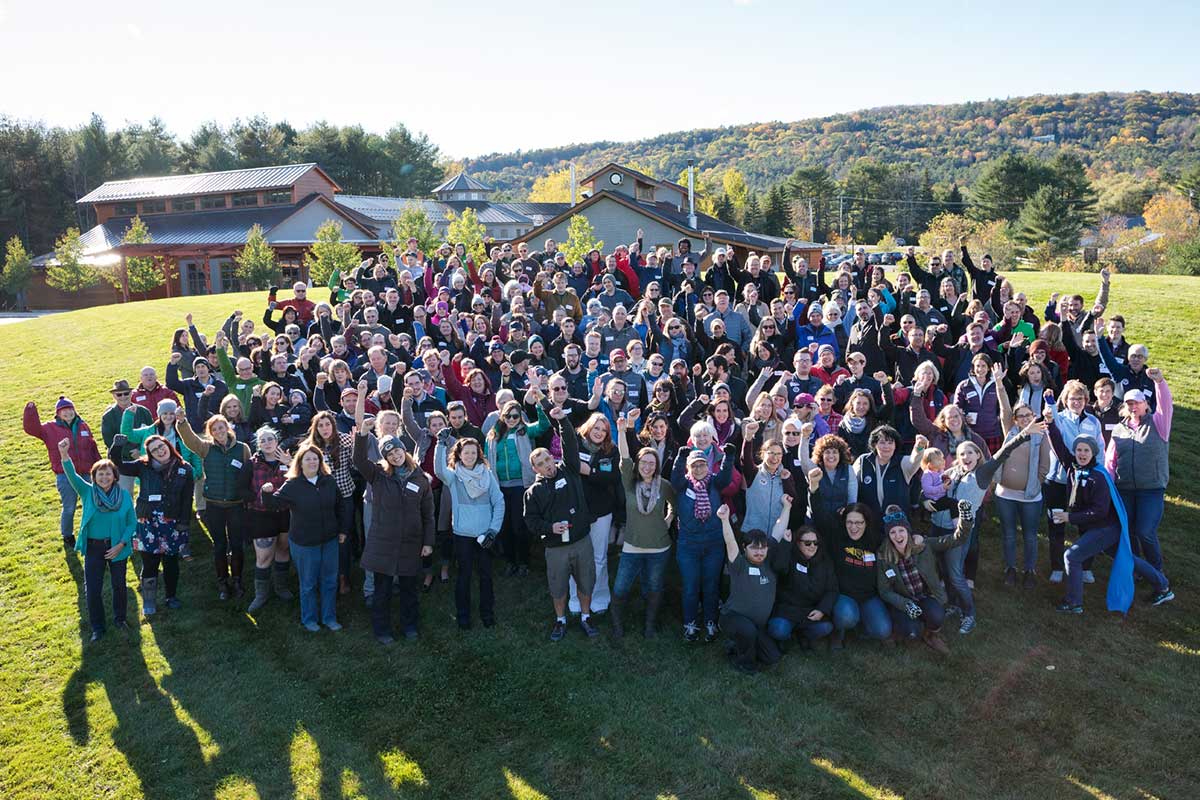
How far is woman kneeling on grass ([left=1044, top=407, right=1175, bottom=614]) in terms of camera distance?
7.23m

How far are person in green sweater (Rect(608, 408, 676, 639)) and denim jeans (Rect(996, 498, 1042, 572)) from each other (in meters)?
3.42

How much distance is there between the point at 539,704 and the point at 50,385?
567 inches

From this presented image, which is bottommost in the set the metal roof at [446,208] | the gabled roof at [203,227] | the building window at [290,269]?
the building window at [290,269]

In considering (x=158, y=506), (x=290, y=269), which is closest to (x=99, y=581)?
(x=158, y=506)

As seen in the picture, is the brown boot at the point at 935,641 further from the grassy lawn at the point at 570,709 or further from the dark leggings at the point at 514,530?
the dark leggings at the point at 514,530

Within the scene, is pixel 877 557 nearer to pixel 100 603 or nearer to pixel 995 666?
pixel 995 666

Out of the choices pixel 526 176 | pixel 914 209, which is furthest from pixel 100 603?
pixel 526 176

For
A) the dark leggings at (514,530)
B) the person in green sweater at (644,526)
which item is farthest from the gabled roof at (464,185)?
the person in green sweater at (644,526)

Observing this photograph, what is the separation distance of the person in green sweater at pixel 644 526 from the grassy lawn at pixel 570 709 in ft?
1.25

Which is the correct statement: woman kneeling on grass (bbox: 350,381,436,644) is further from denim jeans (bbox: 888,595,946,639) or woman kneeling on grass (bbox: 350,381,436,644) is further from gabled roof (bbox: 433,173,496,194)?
gabled roof (bbox: 433,173,496,194)

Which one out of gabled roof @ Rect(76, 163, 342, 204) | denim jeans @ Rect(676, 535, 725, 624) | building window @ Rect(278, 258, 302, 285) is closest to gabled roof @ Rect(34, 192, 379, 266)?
gabled roof @ Rect(76, 163, 342, 204)

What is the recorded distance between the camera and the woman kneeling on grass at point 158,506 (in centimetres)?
Result: 752

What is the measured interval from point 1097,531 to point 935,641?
6.73 ft

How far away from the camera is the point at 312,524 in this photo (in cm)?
707
